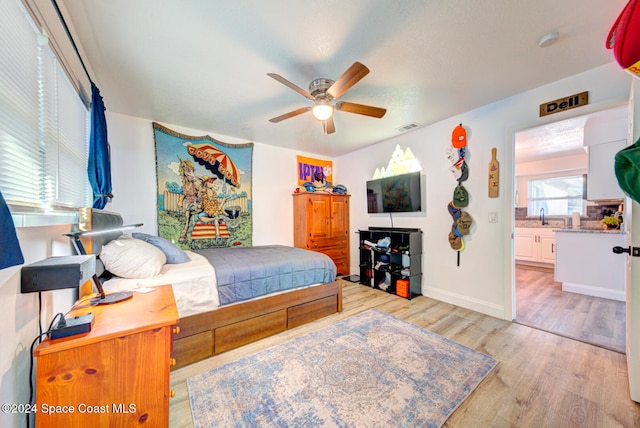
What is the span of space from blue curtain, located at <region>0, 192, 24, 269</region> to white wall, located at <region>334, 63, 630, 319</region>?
12.1 feet

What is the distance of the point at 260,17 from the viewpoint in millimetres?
1522

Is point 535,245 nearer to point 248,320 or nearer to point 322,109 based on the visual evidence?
point 322,109

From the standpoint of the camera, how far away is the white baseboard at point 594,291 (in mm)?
3186

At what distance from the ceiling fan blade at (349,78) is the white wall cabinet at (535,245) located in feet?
16.3

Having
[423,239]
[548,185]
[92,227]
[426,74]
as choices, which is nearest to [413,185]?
[423,239]

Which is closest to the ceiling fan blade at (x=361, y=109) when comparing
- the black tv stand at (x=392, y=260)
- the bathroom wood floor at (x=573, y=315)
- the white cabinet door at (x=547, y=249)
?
the black tv stand at (x=392, y=260)

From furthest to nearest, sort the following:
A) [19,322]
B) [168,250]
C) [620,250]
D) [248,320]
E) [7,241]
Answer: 1. [168,250]
2. [248,320]
3. [620,250]
4. [19,322]
5. [7,241]

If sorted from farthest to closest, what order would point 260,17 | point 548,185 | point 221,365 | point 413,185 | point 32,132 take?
point 548,185 → point 413,185 → point 221,365 → point 260,17 → point 32,132

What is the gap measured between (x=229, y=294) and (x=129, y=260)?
808 millimetres

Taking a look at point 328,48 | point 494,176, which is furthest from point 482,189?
point 328,48

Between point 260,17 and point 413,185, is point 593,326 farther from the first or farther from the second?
point 260,17

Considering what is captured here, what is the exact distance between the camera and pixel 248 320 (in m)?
2.21

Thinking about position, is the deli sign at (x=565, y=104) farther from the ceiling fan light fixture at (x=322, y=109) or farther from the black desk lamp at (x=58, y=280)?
the black desk lamp at (x=58, y=280)

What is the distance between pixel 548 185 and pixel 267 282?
263 inches
